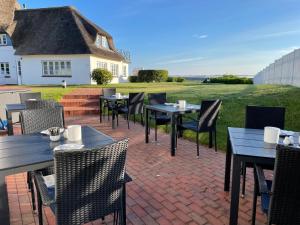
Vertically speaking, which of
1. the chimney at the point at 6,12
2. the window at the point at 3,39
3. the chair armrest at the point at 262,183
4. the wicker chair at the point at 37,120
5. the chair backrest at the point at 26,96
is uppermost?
the chimney at the point at 6,12

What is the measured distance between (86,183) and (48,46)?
63.1 feet

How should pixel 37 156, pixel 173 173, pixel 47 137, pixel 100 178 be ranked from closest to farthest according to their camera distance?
pixel 100 178 → pixel 37 156 → pixel 47 137 → pixel 173 173

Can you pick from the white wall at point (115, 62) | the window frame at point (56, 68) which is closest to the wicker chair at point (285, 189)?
the white wall at point (115, 62)

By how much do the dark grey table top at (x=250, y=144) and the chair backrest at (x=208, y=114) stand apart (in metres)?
1.50

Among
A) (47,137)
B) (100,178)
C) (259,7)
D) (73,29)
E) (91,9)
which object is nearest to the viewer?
(100,178)

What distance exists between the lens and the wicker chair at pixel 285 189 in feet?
4.78

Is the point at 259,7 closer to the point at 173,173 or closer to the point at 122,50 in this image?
the point at 173,173

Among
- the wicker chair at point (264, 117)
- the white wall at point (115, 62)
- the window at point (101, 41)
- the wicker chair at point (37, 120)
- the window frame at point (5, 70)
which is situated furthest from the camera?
the window at point (101, 41)

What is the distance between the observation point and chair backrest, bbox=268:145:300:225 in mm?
1457

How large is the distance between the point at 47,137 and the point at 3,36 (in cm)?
2163

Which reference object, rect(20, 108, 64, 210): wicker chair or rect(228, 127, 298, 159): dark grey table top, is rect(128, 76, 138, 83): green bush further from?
rect(228, 127, 298, 159): dark grey table top

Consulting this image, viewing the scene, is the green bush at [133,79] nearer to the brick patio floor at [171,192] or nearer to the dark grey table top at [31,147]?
the brick patio floor at [171,192]

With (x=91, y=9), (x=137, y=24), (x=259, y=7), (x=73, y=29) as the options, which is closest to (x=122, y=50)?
(x=137, y=24)

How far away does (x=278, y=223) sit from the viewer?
5.26 feet
